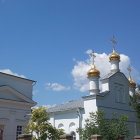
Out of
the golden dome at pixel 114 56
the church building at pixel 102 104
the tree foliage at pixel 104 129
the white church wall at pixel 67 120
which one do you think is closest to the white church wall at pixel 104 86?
the church building at pixel 102 104

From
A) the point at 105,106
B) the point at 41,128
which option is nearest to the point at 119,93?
the point at 105,106

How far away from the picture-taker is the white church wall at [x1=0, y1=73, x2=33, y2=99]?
2447cm

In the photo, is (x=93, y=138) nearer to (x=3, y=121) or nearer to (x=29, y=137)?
(x=29, y=137)

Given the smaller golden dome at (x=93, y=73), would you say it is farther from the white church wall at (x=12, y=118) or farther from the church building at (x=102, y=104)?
the white church wall at (x=12, y=118)

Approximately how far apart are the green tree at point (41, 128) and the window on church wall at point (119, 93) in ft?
48.5

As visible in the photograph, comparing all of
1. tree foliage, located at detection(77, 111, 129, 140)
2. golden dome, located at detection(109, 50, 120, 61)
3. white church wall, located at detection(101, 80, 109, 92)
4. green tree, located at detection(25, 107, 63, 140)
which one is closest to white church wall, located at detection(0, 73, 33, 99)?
green tree, located at detection(25, 107, 63, 140)

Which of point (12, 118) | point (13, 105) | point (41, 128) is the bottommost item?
point (41, 128)

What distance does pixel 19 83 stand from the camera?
25.8m

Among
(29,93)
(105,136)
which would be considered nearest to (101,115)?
(105,136)

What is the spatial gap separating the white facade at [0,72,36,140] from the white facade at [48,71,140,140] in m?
8.67

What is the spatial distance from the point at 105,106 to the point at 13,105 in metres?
11.7

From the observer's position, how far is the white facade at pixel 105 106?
32469mm

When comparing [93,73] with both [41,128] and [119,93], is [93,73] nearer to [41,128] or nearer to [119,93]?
[119,93]

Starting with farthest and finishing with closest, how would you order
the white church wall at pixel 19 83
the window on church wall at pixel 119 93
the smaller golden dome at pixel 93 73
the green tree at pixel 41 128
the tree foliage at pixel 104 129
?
the smaller golden dome at pixel 93 73 < the window on church wall at pixel 119 93 < the tree foliage at pixel 104 129 < the white church wall at pixel 19 83 < the green tree at pixel 41 128
